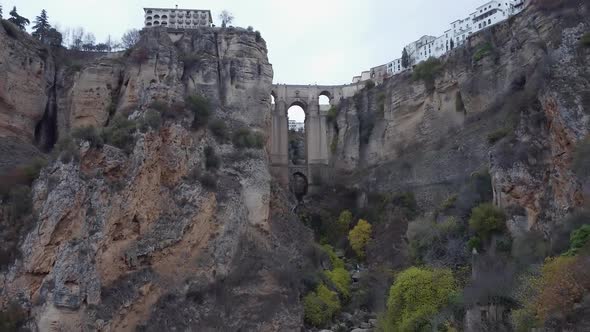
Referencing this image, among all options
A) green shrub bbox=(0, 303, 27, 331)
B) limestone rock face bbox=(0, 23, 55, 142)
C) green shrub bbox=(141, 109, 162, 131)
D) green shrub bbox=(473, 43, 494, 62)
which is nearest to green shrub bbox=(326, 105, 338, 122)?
green shrub bbox=(473, 43, 494, 62)

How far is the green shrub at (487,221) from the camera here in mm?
25906

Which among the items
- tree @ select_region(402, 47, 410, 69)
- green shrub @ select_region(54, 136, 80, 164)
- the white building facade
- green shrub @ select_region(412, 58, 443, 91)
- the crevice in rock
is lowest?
green shrub @ select_region(54, 136, 80, 164)

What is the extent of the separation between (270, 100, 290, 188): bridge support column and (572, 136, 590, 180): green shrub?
80.0ft

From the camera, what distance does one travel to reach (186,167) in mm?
31562

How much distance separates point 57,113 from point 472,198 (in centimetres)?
2340

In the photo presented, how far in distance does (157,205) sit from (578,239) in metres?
17.6

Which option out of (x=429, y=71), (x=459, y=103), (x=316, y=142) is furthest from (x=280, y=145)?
(x=459, y=103)

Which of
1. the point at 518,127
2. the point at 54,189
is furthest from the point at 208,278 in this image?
the point at 518,127

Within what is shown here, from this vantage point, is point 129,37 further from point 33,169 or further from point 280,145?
point 33,169

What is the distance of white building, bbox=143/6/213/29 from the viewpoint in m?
54.0

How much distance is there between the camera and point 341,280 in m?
35.3

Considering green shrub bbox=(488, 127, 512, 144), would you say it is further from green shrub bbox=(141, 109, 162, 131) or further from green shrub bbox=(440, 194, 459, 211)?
green shrub bbox=(141, 109, 162, 131)

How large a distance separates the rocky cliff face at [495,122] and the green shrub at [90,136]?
16806 mm

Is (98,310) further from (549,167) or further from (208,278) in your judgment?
(549,167)
